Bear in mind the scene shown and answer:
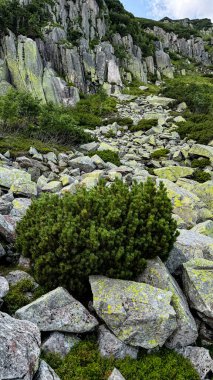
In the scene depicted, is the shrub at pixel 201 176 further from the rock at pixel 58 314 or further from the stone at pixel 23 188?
the rock at pixel 58 314

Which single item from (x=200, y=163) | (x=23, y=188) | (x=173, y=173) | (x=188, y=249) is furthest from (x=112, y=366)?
(x=200, y=163)

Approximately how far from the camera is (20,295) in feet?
24.1

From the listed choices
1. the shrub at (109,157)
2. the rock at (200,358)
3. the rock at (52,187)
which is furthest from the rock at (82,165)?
the rock at (200,358)

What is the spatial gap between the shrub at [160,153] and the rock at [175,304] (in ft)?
67.0

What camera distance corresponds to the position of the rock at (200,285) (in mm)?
7398

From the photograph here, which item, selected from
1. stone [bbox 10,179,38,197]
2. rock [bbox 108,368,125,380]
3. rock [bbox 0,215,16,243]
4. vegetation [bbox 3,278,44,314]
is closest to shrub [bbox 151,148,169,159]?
stone [bbox 10,179,38,197]

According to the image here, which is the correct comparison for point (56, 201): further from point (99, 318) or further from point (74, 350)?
point (74, 350)

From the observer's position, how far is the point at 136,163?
24859 mm

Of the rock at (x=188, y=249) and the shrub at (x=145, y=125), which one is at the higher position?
the rock at (x=188, y=249)

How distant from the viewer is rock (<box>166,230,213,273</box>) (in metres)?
8.95

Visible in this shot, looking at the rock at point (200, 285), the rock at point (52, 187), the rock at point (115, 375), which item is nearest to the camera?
the rock at point (115, 375)

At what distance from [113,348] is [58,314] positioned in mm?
1328

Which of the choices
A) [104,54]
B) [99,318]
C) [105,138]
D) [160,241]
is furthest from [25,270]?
[104,54]

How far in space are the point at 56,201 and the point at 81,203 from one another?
104 centimetres
